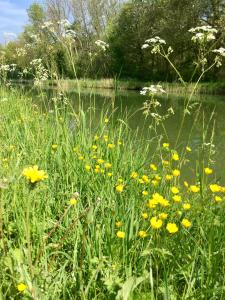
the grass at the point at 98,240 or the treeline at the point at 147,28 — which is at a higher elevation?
the treeline at the point at 147,28

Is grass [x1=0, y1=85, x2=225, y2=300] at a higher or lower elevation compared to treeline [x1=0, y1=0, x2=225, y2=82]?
lower

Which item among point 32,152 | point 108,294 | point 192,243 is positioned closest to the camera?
point 108,294

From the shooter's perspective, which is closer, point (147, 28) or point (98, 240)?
point (98, 240)

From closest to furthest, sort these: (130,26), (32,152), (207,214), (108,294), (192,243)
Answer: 1. (108,294)
2. (192,243)
3. (207,214)
4. (32,152)
5. (130,26)

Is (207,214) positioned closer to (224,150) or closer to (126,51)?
(224,150)

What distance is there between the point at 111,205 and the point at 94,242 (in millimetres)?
376

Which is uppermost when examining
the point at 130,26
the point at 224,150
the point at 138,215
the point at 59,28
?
the point at 130,26

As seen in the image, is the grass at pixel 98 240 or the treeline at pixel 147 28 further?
the treeline at pixel 147 28

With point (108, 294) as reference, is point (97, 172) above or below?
above

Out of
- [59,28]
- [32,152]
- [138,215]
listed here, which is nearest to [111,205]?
[138,215]

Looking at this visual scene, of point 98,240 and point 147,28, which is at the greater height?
point 147,28

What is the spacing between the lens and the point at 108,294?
162cm

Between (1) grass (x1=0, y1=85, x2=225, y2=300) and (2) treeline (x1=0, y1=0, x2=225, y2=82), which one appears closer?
(1) grass (x1=0, y1=85, x2=225, y2=300)

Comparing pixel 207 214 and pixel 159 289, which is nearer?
pixel 159 289
